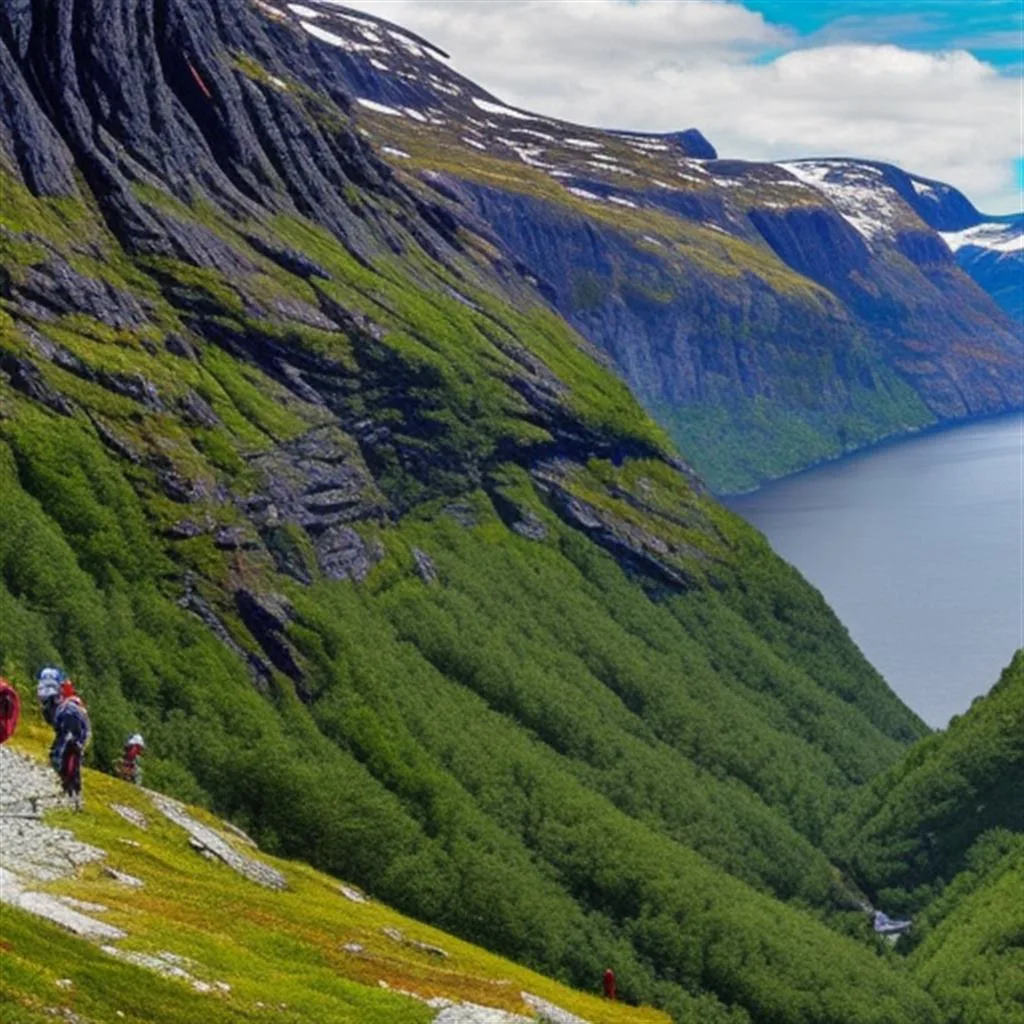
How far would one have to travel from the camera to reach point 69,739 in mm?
52469

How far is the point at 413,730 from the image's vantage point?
149 meters

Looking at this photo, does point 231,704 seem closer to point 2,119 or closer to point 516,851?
point 516,851

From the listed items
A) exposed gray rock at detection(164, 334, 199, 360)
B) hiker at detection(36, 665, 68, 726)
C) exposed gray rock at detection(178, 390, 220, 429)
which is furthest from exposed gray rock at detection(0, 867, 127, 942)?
exposed gray rock at detection(164, 334, 199, 360)

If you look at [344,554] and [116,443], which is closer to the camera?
[116,443]

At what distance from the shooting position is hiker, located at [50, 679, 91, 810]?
51.5 meters

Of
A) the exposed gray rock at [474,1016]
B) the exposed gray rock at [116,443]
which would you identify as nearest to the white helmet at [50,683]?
the exposed gray rock at [474,1016]

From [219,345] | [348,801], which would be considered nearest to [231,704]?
[348,801]

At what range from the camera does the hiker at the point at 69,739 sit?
51.5m

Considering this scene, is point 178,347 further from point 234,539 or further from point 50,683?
point 50,683

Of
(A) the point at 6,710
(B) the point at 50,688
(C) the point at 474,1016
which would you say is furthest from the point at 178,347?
(C) the point at 474,1016

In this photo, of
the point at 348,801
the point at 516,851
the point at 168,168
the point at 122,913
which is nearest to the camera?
the point at 122,913

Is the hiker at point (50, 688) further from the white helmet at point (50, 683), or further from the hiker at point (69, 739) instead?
the hiker at point (69, 739)

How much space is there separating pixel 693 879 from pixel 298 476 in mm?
65958

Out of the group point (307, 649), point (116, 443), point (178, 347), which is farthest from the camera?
point (178, 347)
